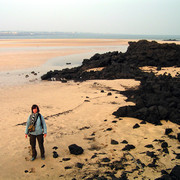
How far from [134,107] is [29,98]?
7729 mm

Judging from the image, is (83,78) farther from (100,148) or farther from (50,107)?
(100,148)

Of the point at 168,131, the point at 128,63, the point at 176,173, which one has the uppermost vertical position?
the point at 128,63

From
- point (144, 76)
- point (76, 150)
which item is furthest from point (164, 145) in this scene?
point (144, 76)

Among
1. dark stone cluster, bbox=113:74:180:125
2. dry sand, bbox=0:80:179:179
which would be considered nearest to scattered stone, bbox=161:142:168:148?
dry sand, bbox=0:80:179:179

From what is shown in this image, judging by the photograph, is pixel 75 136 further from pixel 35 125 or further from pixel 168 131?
pixel 168 131

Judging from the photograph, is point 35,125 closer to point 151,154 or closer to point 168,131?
point 151,154

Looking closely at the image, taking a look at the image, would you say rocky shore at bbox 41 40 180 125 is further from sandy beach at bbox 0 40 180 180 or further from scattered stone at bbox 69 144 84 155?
scattered stone at bbox 69 144 84 155

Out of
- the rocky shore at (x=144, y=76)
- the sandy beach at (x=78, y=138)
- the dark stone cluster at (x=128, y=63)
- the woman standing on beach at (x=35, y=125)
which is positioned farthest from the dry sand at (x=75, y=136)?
the dark stone cluster at (x=128, y=63)

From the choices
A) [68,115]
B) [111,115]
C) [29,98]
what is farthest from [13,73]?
[111,115]

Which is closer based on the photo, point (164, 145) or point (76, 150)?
point (76, 150)

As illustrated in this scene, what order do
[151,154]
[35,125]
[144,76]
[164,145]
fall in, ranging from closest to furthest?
[35,125], [151,154], [164,145], [144,76]

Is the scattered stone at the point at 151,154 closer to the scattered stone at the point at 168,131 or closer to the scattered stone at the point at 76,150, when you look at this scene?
the scattered stone at the point at 168,131

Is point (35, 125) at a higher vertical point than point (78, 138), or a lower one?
higher

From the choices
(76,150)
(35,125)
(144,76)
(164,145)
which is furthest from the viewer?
(144,76)
